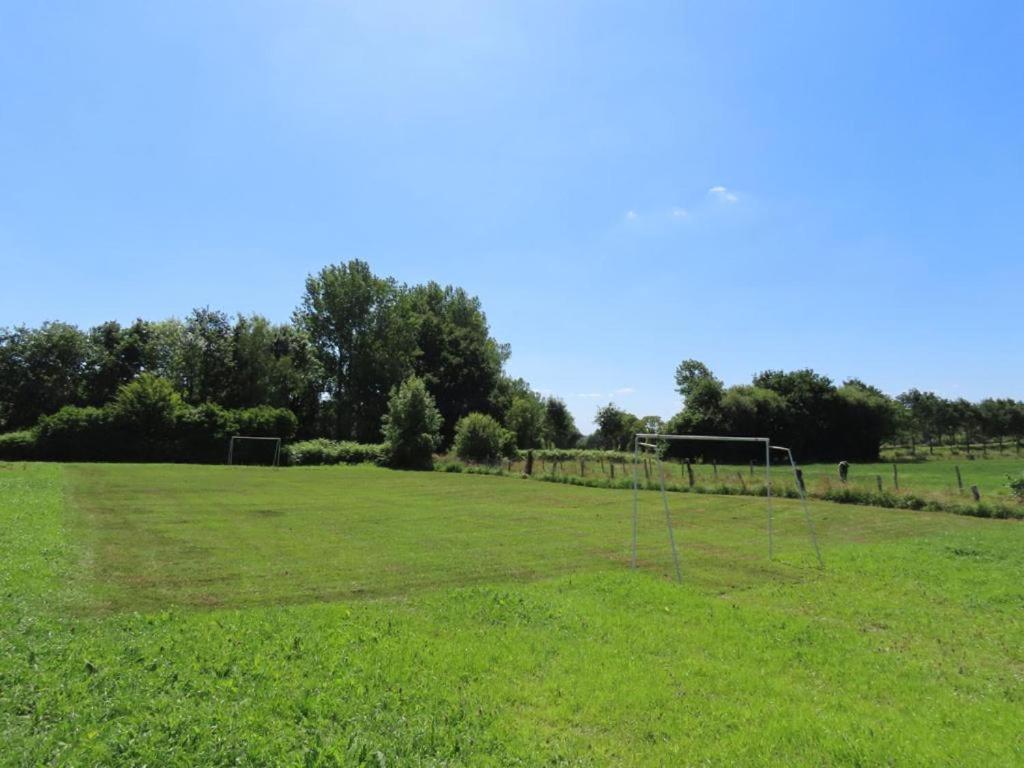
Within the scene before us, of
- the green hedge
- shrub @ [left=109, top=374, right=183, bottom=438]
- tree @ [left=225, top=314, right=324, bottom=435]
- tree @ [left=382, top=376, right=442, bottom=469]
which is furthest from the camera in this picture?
tree @ [left=225, top=314, right=324, bottom=435]

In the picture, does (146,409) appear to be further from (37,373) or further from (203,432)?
(37,373)

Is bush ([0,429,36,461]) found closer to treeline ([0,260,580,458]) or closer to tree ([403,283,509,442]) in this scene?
treeline ([0,260,580,458])

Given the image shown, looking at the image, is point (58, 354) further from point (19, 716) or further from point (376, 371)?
point (19, 716)

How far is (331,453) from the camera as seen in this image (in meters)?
47.9

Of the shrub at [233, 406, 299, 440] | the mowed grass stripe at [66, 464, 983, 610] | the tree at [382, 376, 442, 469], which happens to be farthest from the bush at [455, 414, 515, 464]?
the mowed grass stripe at [66, 464, 983, 610]

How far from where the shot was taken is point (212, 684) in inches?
205

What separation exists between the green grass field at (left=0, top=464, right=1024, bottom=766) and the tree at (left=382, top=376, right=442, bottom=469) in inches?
1197

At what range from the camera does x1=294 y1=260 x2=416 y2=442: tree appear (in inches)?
2571

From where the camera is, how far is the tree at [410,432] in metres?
45.1

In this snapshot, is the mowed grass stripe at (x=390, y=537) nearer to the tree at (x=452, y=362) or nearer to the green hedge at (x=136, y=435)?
the green hedge at (x=136, y=435)

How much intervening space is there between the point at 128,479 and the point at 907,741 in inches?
1220

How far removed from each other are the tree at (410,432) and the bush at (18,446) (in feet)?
78.5

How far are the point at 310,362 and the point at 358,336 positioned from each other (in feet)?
19.2

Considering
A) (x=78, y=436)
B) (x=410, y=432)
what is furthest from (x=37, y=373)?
(x=410, y=432)
